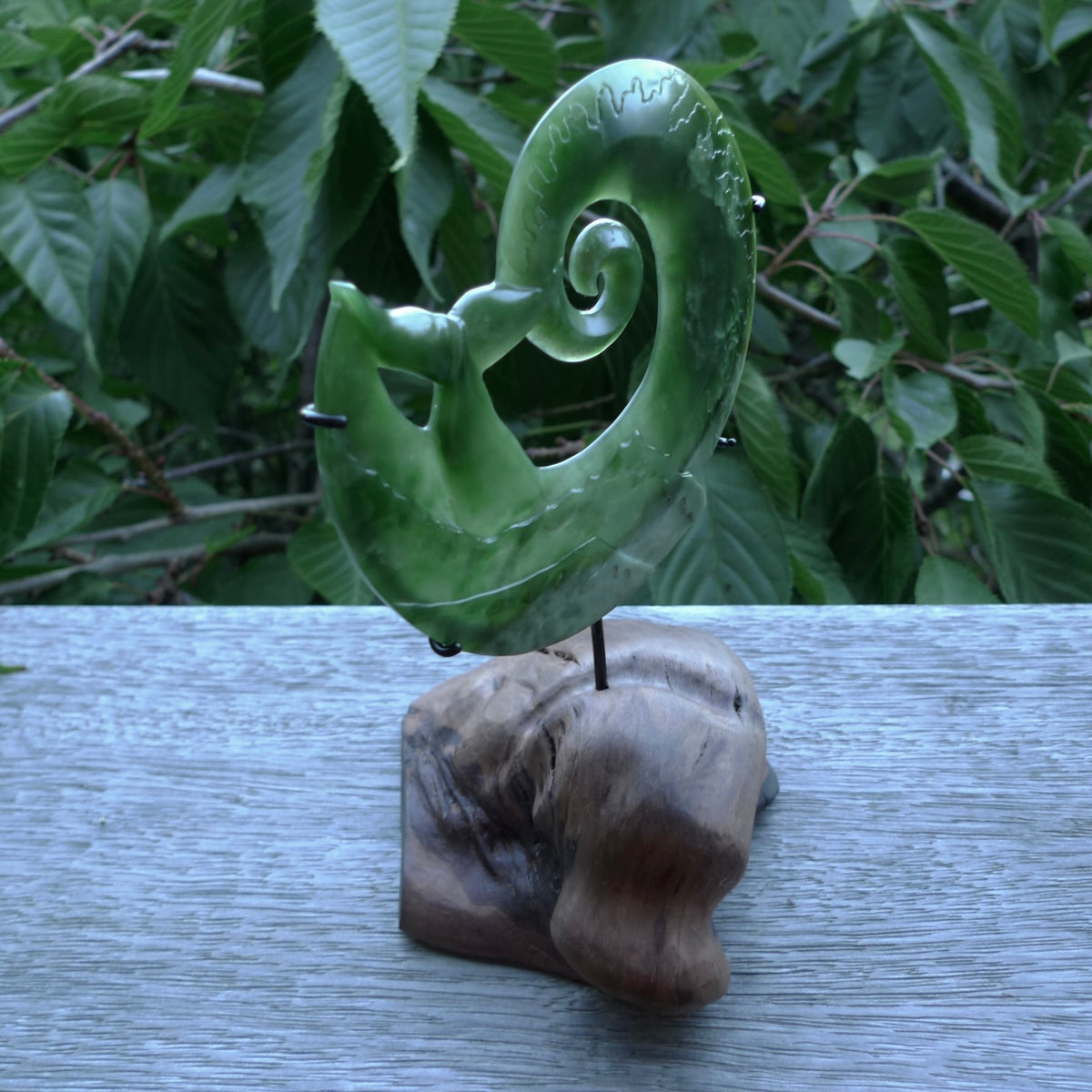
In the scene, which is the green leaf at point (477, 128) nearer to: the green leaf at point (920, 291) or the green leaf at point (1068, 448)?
the green leaf at point (920, 291)

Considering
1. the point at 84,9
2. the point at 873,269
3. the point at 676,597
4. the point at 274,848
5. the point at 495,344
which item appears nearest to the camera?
the point at 495,344

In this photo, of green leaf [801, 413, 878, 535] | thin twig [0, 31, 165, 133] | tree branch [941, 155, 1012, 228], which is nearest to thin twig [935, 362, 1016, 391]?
green leaf [801, 413, 878, 535]

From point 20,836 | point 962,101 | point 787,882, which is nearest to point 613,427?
point 787,882

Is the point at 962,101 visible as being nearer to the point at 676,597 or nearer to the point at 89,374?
the point at 676,597

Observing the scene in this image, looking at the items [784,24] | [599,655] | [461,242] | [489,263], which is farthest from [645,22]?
[599,655]

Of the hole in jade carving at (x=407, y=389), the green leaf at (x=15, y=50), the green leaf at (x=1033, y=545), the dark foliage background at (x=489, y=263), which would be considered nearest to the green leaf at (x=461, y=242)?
the dark foliage background at (x=489, y=263)
